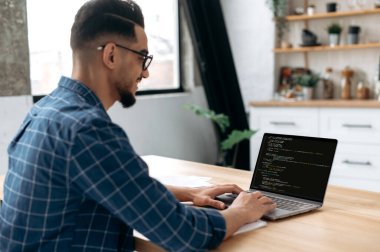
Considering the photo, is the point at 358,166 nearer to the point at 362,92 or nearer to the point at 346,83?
the point at 362,92

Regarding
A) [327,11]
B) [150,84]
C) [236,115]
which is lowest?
[236,115]

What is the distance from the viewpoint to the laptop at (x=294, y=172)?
1.50 metres

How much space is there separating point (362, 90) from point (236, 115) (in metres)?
1.21

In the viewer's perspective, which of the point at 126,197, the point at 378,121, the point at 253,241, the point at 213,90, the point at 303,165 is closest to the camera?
the point at 126,197

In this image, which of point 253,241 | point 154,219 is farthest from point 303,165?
point 154,219

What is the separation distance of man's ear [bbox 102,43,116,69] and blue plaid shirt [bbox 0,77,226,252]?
100 millimetres

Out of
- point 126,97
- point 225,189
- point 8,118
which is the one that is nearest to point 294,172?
point 225,189

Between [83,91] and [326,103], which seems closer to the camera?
[83,91]

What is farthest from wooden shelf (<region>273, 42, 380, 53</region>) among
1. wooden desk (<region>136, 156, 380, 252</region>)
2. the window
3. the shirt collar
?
the shirt collar

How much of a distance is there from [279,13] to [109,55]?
3477 millimetres

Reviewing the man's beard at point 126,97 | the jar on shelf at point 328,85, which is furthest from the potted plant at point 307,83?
the man's beard at point 126,97

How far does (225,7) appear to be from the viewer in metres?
4.77

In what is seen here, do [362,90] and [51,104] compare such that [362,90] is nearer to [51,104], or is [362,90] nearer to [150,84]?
[150,84]

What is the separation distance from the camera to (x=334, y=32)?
4.28 m
